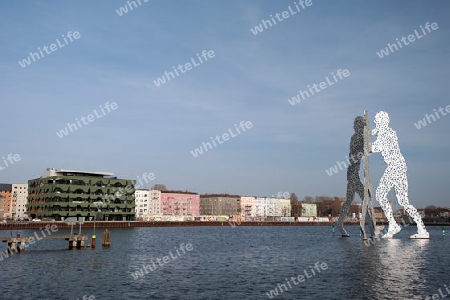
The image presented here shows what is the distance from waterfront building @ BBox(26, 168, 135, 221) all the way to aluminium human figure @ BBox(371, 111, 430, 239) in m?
97.7

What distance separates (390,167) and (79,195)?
101 m

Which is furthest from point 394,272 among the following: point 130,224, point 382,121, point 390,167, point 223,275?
point 130,224

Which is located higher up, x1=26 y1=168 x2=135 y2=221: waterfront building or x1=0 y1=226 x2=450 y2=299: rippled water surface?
x1=26 y1=168 x2=135 y2=221: waterfront building

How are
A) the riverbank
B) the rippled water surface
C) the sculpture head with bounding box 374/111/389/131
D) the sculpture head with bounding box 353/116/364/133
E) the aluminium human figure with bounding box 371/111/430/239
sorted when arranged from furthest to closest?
the riverbank → the sculpture head with bounding box 353/116/364/133 → the sculpture head with bounding box 374/111/389/131 → the aluminium human figure with bounding box 371/111/430/239 → the rippled water surface

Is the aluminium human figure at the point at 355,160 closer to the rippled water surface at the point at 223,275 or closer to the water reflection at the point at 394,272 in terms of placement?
the water reflection at the point at 394,272

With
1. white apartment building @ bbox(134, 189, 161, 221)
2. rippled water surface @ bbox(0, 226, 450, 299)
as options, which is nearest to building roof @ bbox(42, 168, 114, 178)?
white apartment building @ bbox(134, 189, 161, 221)

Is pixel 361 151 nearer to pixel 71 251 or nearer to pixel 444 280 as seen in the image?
pixel 444 280

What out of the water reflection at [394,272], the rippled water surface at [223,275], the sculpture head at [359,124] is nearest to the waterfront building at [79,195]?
the rippled water surface at [223,275]

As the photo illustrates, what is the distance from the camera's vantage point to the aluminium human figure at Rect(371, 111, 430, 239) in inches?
2041

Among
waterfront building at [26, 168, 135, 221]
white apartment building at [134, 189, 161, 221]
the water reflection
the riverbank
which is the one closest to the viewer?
the water reflection

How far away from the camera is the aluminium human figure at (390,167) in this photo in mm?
51844

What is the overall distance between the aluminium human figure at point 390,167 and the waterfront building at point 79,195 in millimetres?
97689

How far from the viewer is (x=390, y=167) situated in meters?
52.5

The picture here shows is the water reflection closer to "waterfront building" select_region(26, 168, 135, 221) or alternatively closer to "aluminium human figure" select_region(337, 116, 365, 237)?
"aluminium human figure" select_region(337, 116, 365, 237)
